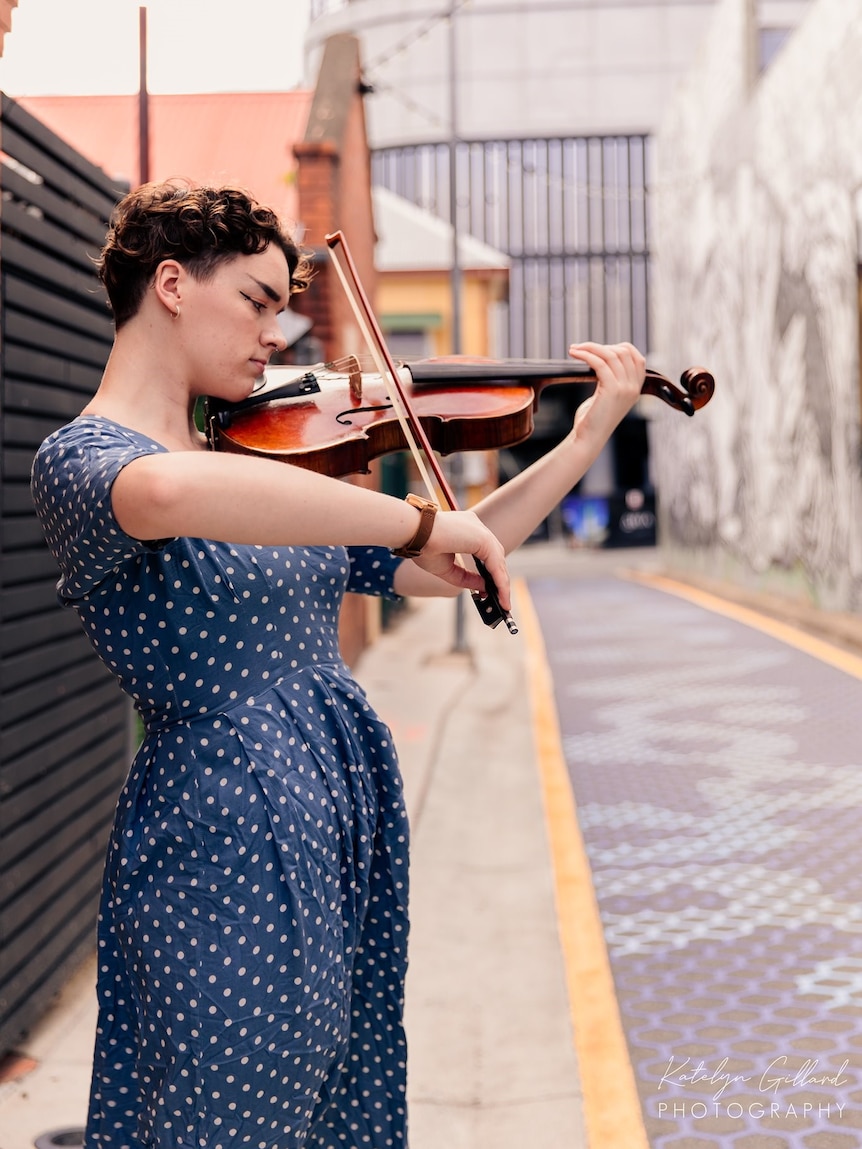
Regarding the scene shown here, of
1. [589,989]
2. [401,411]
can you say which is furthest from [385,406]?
[589,989]

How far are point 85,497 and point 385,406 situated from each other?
55 centimetres

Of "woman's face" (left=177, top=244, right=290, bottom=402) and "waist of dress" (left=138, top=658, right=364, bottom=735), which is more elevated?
"woman's face" (left=177, top=244, right=290, bottom=402)

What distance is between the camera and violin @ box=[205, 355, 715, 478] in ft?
5.13

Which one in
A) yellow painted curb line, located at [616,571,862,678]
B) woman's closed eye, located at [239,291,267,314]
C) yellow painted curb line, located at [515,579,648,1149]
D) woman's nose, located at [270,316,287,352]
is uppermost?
woman's closed eye, located at [239,291,267,314]

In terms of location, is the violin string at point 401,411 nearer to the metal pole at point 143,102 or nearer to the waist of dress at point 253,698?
the waist of dress at point 253,698

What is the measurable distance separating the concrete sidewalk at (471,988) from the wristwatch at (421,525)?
1771 mm

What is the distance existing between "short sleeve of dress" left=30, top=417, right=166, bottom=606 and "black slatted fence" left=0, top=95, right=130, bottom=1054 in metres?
1.40

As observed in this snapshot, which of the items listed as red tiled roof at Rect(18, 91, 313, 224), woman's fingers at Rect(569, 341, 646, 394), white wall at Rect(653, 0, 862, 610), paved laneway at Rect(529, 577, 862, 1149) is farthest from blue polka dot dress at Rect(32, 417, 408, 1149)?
white wall at Rect(653, 0, 862, 610)

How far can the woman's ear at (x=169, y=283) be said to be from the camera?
55.0 inches

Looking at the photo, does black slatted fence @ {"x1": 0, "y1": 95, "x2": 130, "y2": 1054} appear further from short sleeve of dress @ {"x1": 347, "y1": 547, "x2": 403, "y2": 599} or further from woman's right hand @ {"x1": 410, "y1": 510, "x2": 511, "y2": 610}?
woman's right hand @ {"x1": 410, "y1": 510, "x2": 511, "y2": 610}

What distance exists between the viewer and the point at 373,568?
1.84 meters

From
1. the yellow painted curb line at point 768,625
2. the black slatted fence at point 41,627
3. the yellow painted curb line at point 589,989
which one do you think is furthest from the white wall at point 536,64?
the black slatted fence at point 41,627

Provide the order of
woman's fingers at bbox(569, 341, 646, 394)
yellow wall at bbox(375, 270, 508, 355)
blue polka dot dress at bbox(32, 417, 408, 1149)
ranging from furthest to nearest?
yellow wall at bbox(375, 270, 508, 355), woman's fingers at bbox(569, 341, 646, 394), blue polka dot dress at bbox(32, 417, 408, 1149)

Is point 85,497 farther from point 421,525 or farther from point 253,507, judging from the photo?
point 421,525
